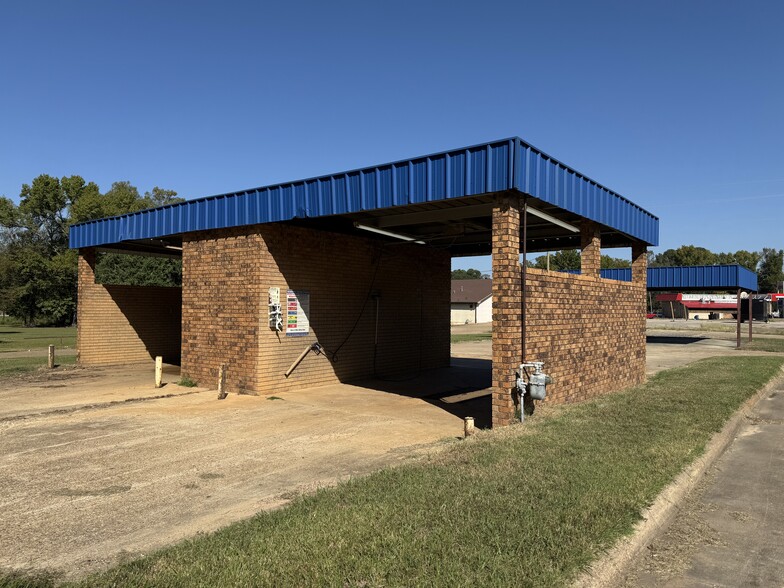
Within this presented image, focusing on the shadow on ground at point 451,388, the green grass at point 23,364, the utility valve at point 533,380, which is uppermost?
the utility valve at point 533,380

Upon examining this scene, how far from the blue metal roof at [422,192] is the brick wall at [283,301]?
1.82 feet

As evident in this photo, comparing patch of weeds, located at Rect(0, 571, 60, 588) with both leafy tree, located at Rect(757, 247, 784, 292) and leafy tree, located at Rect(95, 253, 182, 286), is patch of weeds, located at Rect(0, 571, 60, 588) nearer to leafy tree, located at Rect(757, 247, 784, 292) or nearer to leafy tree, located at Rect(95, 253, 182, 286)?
leafy tree, located at Rect(95, 253, 182, 286)

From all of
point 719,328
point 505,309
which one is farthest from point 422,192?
point 719,328

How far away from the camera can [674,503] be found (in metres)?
5.36

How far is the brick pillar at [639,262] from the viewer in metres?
14.6

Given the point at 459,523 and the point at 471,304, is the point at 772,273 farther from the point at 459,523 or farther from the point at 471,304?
the point at 459,523

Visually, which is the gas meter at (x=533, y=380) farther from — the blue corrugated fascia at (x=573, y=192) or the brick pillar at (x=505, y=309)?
the blue corrugated fascia at (x=573, y=192)

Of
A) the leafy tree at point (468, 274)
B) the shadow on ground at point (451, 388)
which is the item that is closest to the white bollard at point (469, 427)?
the shadow on ground at point (451, 388)

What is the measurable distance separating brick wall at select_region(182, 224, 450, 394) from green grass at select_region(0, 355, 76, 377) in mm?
6595

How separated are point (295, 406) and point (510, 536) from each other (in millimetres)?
7317

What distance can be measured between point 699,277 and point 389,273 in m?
24.3

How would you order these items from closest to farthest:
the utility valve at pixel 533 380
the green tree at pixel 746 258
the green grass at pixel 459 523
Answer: the green grass at pixel 459 523 → the utility valve at pixel 533 380 → the green tree at pixel 746 258

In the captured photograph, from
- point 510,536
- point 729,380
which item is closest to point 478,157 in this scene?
point 510,536

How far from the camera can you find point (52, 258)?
57781mm
